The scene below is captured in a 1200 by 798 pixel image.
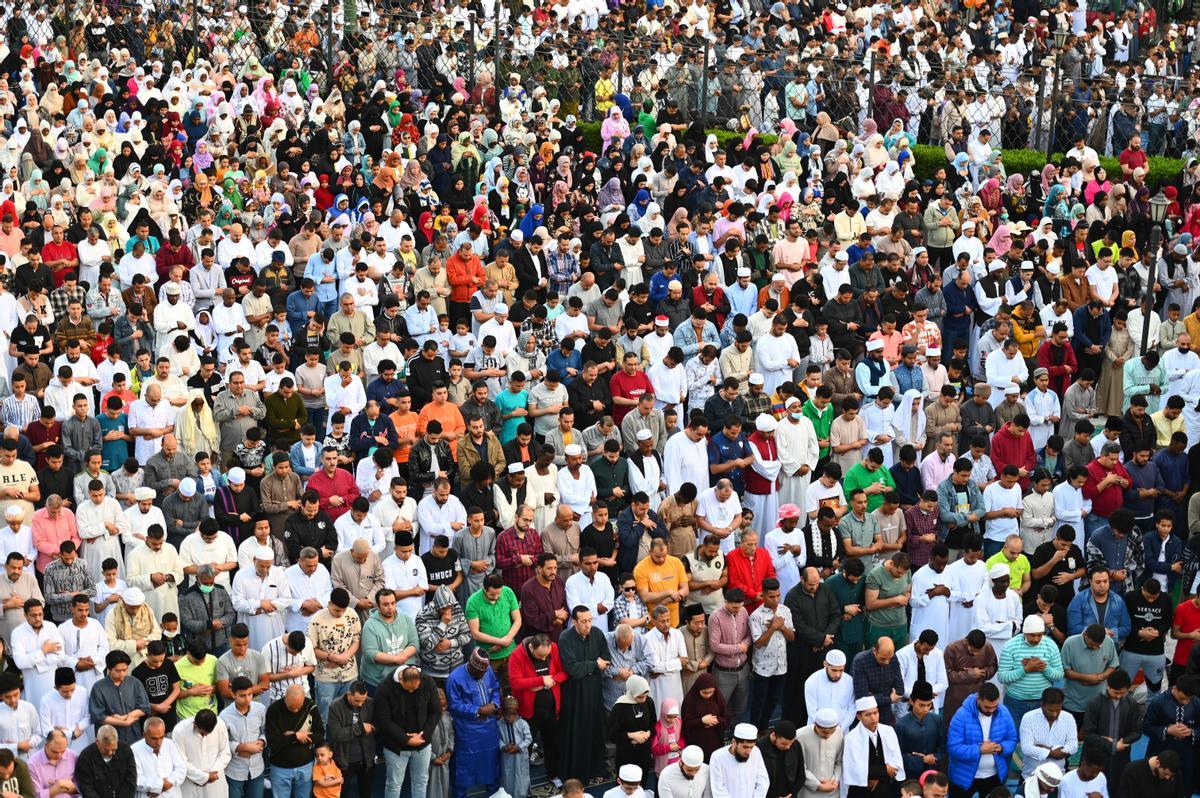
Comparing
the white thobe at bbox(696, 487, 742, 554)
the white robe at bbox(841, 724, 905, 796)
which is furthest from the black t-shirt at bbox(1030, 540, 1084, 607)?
the white robe at bbox(841, 724, 905, 796)

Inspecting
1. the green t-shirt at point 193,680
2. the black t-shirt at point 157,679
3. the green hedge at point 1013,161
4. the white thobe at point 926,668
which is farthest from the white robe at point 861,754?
the green hedge at point 1013,161

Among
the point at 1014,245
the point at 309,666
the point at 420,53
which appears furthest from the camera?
the point at 420,53

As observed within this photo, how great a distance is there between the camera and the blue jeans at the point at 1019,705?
1662 cm

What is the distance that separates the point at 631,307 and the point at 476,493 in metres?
4.12

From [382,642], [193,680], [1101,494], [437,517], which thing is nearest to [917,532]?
[1101,494]

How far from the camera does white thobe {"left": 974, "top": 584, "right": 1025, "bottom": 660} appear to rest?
1720cm

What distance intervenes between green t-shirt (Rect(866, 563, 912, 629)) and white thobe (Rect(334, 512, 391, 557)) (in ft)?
13.8

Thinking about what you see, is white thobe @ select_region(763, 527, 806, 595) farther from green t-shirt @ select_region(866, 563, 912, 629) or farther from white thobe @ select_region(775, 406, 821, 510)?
white thobe @ select_region(775, 406, 821, 510)

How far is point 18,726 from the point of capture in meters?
15.0

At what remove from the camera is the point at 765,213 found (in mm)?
24734

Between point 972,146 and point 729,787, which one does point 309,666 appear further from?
point 972,146

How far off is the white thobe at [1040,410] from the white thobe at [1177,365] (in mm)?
1275

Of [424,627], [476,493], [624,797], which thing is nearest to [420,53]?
[476,493]

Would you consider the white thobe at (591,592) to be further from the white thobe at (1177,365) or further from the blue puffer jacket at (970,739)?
the white thobe at (1177,365)
